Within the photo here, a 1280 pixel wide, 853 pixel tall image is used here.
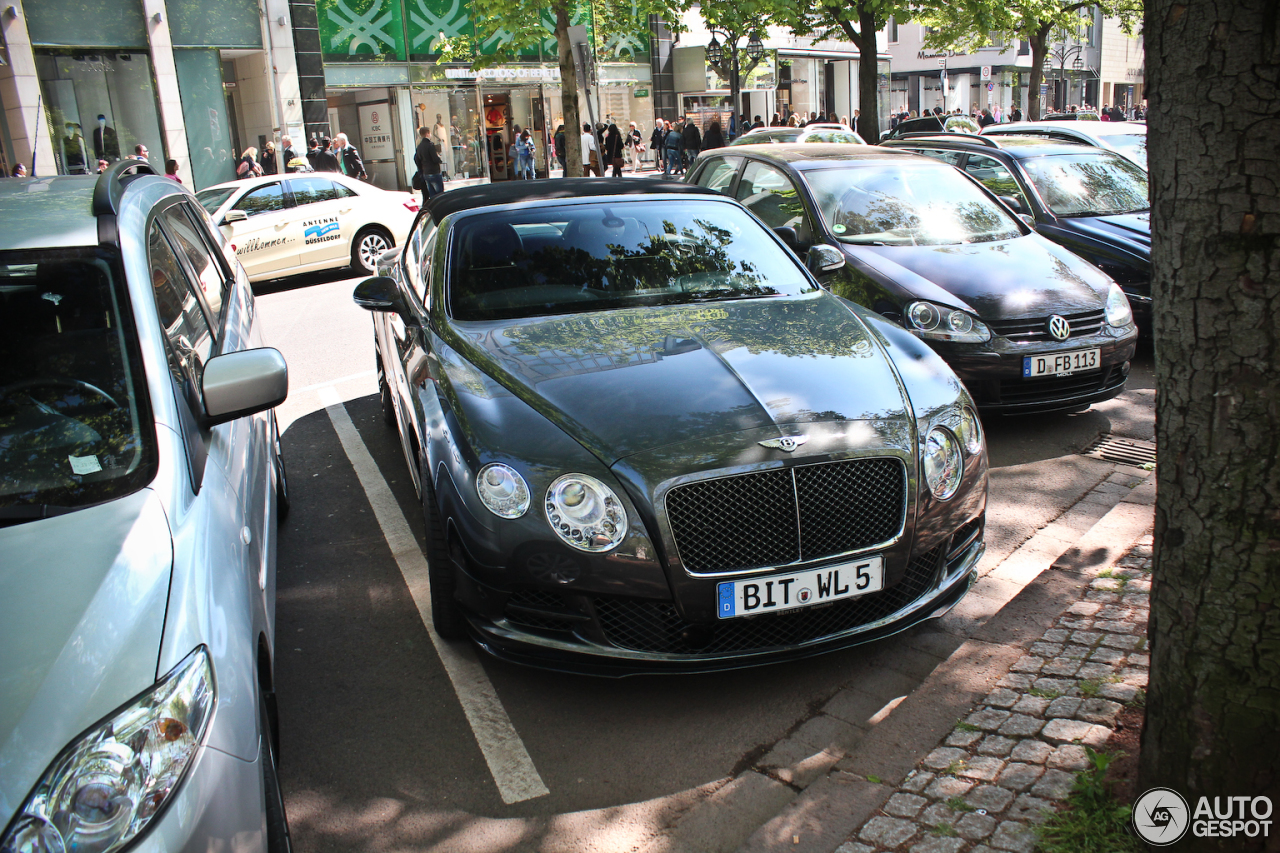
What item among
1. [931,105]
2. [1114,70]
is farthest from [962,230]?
[1114,70]

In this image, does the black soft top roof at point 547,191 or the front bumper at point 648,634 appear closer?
the front bumper at point 648,634

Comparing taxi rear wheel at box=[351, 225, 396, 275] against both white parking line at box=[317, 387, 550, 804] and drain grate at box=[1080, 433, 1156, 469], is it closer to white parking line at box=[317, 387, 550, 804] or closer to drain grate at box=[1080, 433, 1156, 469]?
white parking line at box=[317, 387, 550, 804]

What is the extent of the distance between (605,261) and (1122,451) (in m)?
3.23

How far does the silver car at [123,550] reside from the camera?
1.74 metres

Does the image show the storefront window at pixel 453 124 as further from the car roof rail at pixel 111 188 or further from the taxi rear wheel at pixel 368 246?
the car roof rail at pixel 111 188

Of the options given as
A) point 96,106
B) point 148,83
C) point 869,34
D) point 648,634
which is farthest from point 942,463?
point 148,83

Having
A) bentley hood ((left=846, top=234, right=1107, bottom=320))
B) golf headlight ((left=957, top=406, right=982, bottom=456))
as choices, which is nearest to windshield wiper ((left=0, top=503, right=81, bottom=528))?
golf headlight ((left=957, top=406, right=982, bottom=456))

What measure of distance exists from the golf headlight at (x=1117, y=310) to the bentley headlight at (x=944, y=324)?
34.6 inches

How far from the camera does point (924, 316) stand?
590 cm

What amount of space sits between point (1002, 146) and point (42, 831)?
30.4 ft

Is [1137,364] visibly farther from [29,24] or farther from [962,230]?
[29,24]

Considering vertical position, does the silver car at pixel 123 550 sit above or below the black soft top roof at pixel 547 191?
below

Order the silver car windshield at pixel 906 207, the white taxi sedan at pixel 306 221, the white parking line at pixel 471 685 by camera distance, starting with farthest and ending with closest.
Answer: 1. the white taxi sedan at pixel 306 221
2. the silver car windshield at pixel 906 207
3. the white parking line at pixel 471 685

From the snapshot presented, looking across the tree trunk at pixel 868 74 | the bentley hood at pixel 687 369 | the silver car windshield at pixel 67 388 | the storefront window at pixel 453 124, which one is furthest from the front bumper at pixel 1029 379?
the storefront window at pixel 453 124
